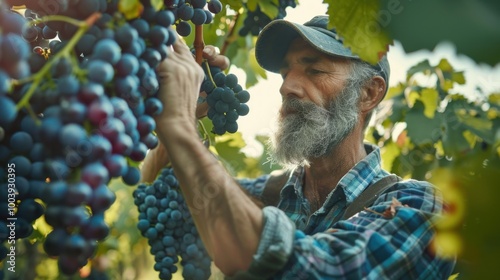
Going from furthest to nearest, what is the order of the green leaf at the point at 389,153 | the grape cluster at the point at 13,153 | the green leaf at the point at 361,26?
1. the green leaf at the point at 389,153
2. the green leaf at the point at 361,26
3. the grape cluster at the point at 13,153

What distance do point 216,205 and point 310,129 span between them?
3.46ft

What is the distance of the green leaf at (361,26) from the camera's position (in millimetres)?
1323

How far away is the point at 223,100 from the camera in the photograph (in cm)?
190

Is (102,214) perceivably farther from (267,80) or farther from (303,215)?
(267,80)

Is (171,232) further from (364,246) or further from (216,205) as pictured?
(364,246)

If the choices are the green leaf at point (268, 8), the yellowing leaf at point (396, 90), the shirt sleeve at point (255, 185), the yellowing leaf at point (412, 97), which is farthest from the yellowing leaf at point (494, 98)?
the green leaf at point (268, 8)

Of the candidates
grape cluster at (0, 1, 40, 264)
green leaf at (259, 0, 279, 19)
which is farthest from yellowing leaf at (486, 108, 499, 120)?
grape cluster at (0, 1, 40, 264)

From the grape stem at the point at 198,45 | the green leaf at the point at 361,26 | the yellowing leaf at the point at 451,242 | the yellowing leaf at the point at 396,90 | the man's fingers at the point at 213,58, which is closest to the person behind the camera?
the yellowing leaf at the point at 451,242

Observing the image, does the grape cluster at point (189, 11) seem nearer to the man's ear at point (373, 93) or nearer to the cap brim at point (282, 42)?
the cap brim at point (282, 42)

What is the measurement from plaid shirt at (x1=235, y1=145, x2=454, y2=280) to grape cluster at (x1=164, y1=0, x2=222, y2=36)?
58cm

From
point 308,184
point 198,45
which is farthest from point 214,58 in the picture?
point 308,184

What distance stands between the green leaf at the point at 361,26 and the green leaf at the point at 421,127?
1.72 meters

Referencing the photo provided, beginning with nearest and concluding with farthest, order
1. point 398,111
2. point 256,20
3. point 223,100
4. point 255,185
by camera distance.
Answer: point 223,100 → point 256,20 → point 255,185 → point 398,111

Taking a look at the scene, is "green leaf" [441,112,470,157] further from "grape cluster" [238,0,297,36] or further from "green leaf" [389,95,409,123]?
"grape cluster" [238,0,297,36]
